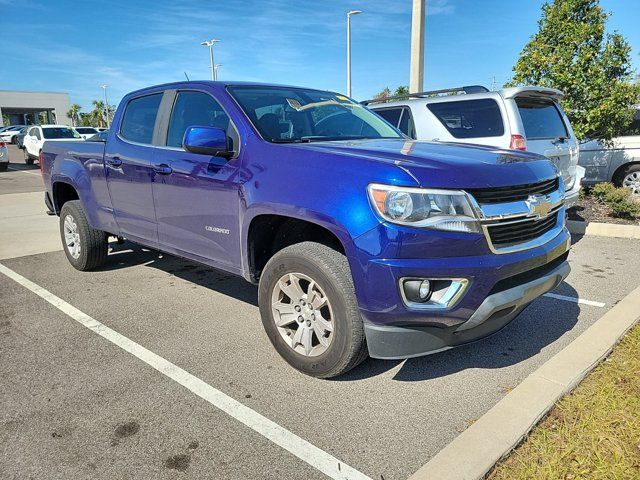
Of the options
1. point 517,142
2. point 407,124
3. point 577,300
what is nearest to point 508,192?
point 577,300

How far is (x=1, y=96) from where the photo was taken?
68500 millimetres

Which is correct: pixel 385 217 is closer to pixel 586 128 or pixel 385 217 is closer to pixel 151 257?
pixel 151 257

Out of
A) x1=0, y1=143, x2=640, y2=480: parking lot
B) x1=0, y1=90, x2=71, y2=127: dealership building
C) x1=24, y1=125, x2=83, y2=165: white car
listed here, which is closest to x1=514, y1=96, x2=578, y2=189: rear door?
x1=0, y1=143, x2=640, y2=480: parking lot

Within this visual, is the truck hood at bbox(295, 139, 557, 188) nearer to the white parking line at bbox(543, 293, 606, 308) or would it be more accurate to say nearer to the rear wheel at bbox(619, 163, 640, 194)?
the white parking line at bbox(543, 293, 606, 308)

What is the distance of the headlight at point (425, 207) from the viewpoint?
2480 millimetres

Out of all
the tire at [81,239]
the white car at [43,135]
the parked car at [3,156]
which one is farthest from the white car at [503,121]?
the parked car at [3,156]

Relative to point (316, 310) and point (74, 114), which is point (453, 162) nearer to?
point (316, 310)

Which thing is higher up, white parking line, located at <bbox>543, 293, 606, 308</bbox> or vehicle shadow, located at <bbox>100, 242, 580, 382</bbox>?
vehicle shadow, located at <bbox>100, 242, 580, 382</bbox>

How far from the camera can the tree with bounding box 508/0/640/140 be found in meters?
8.10

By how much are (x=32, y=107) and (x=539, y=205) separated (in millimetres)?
84520

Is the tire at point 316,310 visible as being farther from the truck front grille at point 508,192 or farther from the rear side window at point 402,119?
the rear side window at point 402,119

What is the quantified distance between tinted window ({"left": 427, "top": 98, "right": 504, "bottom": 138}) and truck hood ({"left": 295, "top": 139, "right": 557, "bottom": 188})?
2893 mm

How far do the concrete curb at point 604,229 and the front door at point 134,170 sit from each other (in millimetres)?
5962

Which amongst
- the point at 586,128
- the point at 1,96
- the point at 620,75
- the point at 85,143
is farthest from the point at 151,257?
the point at 1,96
